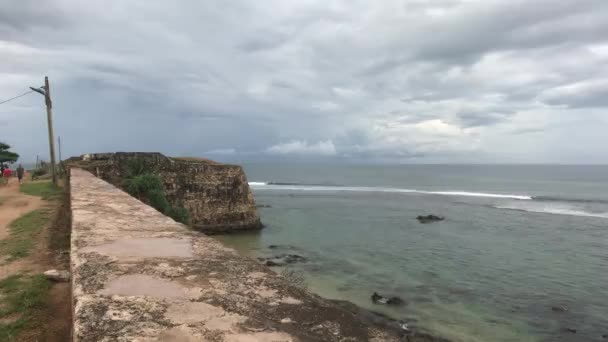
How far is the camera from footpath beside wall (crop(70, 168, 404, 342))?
85.4 inches

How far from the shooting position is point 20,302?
4.23 meters

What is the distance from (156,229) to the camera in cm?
505

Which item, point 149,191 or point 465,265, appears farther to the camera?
point 149,191

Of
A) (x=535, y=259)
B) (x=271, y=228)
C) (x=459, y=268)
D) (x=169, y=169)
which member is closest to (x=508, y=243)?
(x=535, y=259)

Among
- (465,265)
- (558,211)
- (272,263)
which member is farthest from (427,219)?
(272,263)

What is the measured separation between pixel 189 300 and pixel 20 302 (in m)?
2.80

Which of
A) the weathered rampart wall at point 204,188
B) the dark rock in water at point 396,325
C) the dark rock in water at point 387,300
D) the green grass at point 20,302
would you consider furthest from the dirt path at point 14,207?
the dark rock in water at point 387,300

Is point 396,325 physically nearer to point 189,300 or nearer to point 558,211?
point 189,300

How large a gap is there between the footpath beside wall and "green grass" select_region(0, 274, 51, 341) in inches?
29.8

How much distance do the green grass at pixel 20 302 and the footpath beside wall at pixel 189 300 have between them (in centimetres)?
76

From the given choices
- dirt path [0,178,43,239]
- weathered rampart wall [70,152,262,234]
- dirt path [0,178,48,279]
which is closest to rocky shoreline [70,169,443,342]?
dirt path [0,178,48,279]

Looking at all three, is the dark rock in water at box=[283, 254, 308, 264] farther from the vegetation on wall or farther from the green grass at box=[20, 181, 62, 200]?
the green grass at box=[20, 181, 62, 200]

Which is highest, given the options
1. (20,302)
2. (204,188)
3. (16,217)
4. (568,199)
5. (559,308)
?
(204,188)

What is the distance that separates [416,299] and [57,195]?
13.6 metres
